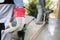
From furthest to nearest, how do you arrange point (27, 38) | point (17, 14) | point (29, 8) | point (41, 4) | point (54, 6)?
1. point (54, 6)
2. point (29, 8)
3. point (41, 4)
4. point (27, 38)
5. point (17, 14)

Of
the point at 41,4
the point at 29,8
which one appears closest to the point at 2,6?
the point at 41,4

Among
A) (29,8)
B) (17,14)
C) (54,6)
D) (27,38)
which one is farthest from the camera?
(54,6)

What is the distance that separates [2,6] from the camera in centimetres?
206

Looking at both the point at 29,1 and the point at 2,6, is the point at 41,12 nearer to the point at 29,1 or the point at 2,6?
the point at 29,1

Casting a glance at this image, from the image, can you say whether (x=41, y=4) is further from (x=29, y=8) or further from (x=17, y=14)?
(x=17, y=14)

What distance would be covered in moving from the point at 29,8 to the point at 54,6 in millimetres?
1165

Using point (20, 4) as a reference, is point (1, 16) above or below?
below

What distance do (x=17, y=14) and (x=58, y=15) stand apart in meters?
5.04

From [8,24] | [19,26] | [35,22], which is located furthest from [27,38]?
[35,22]

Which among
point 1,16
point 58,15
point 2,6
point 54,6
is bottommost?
point 58,15

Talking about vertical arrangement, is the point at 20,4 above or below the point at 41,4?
above

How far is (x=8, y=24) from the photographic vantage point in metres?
2.03

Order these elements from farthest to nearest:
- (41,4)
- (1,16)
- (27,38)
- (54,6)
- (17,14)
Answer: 1. (54,6)
2. (41,4)
3. (27,38)
4. (1,16)
5. (17,14)

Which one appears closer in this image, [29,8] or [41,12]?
[41,12]
